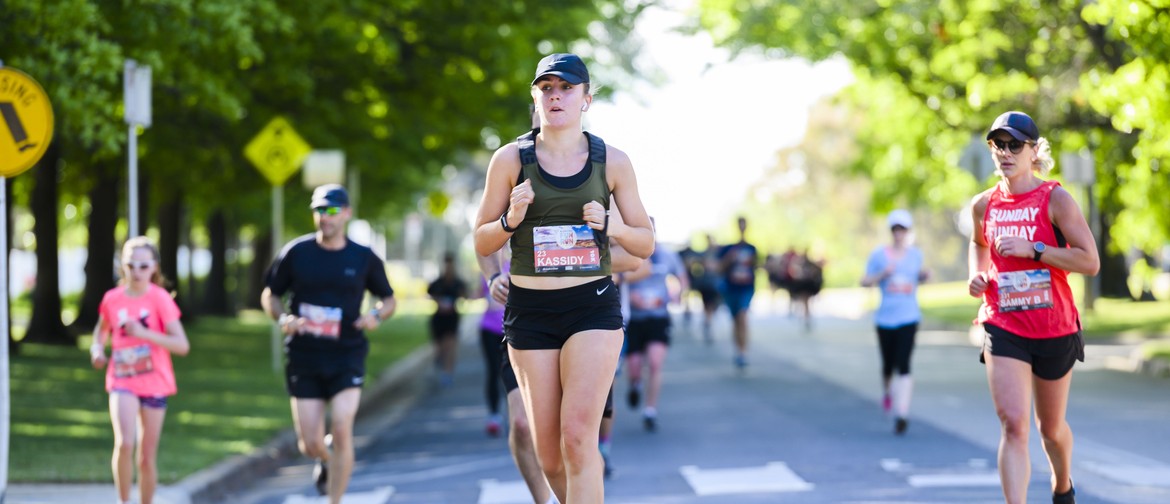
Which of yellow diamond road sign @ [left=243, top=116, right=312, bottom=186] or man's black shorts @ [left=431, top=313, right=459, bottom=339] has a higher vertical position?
yellow diamond road sign @ [left=243, top=116, right=312, bottom=186]

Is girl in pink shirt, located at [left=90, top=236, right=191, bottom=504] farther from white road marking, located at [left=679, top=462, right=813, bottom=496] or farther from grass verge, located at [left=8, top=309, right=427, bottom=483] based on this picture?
white road marking, located at [left=679, top=462, right=813, bottom=496]

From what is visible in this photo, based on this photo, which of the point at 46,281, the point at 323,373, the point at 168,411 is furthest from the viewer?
the point at 46,281

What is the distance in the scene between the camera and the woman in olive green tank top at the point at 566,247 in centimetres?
600

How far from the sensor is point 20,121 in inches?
357

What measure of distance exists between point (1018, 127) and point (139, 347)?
4.56m

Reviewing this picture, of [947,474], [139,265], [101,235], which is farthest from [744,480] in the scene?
[101,235]

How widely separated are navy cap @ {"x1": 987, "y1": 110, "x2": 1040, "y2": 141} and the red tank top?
256 mm

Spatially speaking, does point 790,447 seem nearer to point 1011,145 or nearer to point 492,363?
point 492,363

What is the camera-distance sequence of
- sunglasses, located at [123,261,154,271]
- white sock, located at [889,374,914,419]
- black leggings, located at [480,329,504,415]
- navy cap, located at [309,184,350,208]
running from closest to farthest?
1. sunglasses, located at [123,261,154,271]
2. navy cap, located at [309,184,350,208]
3. white sock, located at [889,374,914,419]
4. black leggings, located at [480,329,504,415]

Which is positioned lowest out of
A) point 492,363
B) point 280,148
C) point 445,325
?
point 492,363

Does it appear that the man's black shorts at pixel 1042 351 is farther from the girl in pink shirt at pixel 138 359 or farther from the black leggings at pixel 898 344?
the black leggings at pixel 898 344

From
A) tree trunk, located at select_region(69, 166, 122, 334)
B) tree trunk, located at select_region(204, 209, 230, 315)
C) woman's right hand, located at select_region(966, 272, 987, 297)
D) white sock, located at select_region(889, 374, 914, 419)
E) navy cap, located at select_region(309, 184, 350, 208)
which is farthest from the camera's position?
tree trunk, located at select_region(204, 209, 230, 315)

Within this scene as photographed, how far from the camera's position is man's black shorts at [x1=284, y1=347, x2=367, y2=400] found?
9.37 meters

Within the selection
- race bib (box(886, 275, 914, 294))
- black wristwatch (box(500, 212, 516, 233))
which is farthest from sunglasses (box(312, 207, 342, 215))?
race bib (box(886, 275, 914, 294))
